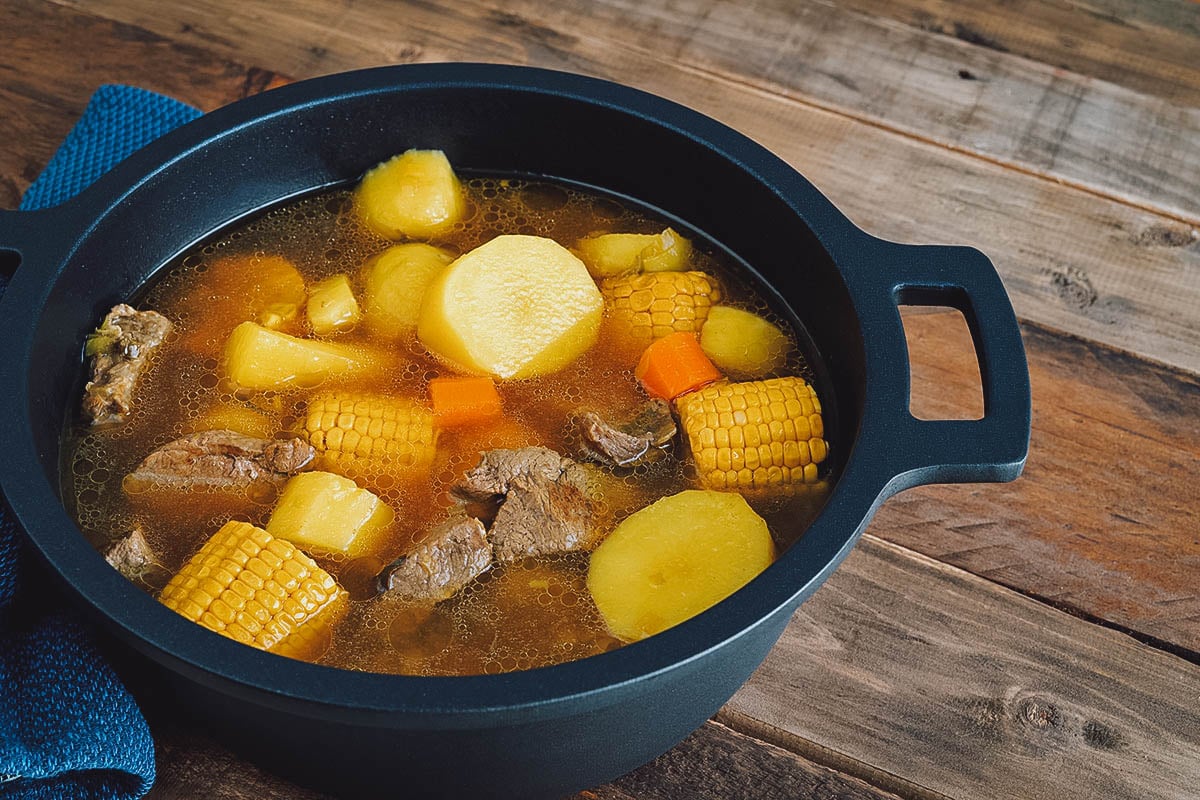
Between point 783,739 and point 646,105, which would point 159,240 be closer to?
point 646,105

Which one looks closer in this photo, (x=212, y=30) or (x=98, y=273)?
(x=98, y=273)

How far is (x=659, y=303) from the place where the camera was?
5.04 feet

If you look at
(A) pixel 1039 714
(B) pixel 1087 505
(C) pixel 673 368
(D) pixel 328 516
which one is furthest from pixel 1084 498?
(D) pixel 328 516

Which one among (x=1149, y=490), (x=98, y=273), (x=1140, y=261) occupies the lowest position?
(x=1149, y=490)

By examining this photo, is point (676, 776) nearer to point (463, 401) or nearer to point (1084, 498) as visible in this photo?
point (463, 401)

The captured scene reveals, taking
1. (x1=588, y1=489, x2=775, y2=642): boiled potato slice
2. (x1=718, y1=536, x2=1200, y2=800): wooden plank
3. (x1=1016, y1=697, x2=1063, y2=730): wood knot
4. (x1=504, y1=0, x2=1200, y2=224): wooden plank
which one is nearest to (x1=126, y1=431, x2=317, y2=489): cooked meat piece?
(x1=588, y1=489, x2=775, y2=642): boiled potato slice

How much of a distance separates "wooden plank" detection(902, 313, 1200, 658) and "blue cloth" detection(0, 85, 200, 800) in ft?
3.20

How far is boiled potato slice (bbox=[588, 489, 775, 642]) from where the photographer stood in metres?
1.29

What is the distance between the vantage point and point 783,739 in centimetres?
147

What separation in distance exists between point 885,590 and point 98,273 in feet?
3.50

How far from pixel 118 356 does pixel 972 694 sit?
1.12 m

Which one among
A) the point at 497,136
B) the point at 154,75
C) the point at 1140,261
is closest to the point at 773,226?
the point at 497,136

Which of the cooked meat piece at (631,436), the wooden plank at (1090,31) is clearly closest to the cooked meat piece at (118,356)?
the cooked meat piece at (631,436)

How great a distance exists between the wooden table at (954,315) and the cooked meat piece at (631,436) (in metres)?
0.33
